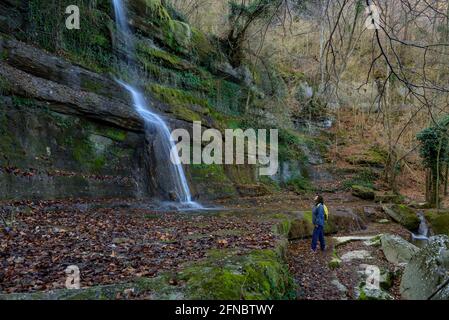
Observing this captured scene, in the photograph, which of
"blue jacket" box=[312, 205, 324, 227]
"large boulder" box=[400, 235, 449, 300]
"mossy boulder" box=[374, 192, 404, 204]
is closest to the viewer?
"large boulder" box=[400, 235, 449, 300]

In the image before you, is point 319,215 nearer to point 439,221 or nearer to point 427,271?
point 427,271

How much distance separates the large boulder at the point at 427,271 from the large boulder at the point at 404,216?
25.2 ft

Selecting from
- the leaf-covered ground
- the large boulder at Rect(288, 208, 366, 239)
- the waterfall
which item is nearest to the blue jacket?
the leaf-covered ground

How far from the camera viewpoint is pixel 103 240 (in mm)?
6320

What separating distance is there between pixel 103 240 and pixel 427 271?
17.8ft

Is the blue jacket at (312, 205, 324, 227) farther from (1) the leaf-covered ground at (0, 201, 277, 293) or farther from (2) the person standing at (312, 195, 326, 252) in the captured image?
(1) the leaf-covered ground at (0, 201, 277, 293)

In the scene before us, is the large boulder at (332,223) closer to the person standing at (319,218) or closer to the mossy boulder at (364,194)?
the person standing at (319,218)

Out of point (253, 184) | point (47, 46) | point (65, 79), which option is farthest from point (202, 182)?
point (47, 46)

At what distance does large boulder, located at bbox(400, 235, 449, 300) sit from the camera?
18.5ft

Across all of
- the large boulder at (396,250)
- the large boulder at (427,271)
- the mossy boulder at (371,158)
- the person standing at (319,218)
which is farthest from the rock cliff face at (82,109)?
the mossy boulder at (371,158)

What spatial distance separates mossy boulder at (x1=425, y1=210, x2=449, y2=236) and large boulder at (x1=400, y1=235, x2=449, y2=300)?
7.25 meters

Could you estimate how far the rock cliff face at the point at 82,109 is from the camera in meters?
9.80

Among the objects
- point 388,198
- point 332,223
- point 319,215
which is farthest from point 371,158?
point 319,215
